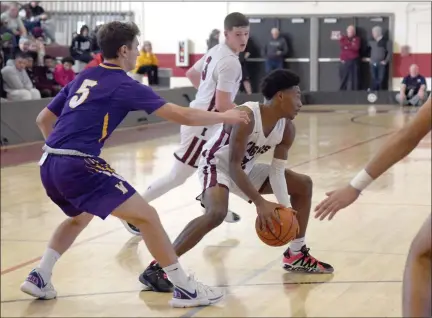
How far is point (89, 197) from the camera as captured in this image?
4859 millimetres

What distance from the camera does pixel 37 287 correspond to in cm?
532

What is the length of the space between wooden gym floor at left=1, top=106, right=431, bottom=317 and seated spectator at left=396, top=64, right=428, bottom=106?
37.3 ft

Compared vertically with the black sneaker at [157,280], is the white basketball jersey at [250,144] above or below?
above

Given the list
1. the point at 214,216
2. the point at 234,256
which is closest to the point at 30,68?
the point at 234,256

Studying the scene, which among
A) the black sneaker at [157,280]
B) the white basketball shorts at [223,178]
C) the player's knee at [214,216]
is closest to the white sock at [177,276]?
the black sneaker at [157,280]

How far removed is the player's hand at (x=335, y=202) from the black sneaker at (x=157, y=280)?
89.1 inches

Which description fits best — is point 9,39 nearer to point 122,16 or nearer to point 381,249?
point 122,16

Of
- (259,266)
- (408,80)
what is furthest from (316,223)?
(408,80)

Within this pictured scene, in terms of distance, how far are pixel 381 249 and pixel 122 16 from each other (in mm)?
19506

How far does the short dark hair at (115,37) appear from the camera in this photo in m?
4.91

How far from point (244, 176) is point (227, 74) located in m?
1.59

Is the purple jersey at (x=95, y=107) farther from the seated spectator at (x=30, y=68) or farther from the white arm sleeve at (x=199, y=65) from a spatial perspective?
the seated spectator at (x=30, y=68)

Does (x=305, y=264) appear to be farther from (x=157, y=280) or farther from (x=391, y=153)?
(x=391, y=153)

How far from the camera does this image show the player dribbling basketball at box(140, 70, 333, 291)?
5441mm
